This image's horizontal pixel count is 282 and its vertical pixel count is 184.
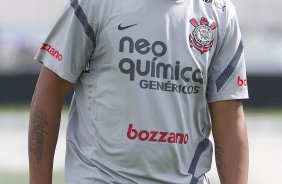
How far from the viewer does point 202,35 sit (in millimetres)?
3643

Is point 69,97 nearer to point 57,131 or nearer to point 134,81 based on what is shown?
point 57,131

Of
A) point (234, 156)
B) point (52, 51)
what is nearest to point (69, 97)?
point (234, 156)

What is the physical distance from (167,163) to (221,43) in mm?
518

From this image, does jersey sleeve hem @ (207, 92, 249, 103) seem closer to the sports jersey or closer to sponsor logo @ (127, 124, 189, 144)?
the sports jersey

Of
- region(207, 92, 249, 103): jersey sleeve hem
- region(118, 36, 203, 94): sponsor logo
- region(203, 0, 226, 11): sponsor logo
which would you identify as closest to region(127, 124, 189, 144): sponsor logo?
region(118, 36, 203, 94): sponsor logo

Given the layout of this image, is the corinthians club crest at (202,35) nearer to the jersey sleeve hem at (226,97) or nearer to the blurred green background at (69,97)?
the jersey sleeve hem at (226,97)

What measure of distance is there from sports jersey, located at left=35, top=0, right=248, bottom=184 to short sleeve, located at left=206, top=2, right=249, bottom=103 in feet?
0.26

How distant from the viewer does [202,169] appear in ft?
12.2

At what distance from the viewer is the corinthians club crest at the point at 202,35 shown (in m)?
3.64

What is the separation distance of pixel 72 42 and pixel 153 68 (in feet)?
1.04

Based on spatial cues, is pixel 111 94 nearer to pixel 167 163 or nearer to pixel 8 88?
pixel 167 163

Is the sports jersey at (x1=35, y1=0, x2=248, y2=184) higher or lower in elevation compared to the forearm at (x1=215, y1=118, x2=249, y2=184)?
higher

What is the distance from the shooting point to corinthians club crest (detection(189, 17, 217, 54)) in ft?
11.9

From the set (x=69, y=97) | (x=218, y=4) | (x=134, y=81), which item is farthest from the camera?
(x=69, y=97)
